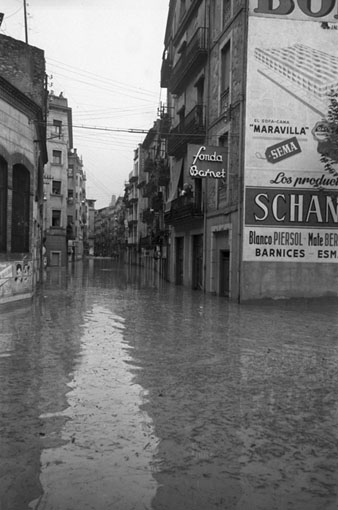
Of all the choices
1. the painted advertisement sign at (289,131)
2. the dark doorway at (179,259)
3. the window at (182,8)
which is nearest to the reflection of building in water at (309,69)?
the painted advertisement sign at (289,131)

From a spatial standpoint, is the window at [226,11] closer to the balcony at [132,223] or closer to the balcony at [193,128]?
A: the balcony at [193,128]

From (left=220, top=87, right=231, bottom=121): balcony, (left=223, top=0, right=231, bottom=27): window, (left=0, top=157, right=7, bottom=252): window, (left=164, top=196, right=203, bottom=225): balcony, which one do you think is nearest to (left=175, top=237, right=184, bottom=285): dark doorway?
(left=164, top=196, right=203, bottom=225): balcony

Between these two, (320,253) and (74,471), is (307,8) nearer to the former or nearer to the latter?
(320,253)

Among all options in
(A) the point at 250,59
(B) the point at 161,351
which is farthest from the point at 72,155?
(B) the point at 161,351

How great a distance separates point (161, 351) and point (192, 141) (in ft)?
57.5

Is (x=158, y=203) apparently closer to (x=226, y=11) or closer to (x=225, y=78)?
(x=225, y=78)

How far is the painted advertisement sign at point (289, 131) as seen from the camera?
18.0 m

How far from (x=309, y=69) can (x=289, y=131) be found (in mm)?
2356

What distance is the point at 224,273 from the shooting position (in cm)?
2088

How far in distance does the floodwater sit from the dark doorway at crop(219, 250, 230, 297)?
30.4 feet

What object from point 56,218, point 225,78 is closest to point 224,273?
point 225,78

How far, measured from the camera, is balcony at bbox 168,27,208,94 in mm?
23000

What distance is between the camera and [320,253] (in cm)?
1811

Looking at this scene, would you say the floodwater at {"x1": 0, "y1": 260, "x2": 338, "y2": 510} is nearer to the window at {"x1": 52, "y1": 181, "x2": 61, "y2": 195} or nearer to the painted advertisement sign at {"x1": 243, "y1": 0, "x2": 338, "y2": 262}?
the painted advertisement sign at {"x1": 243, "y1": 0, "x2": 338, "y2": 262}
